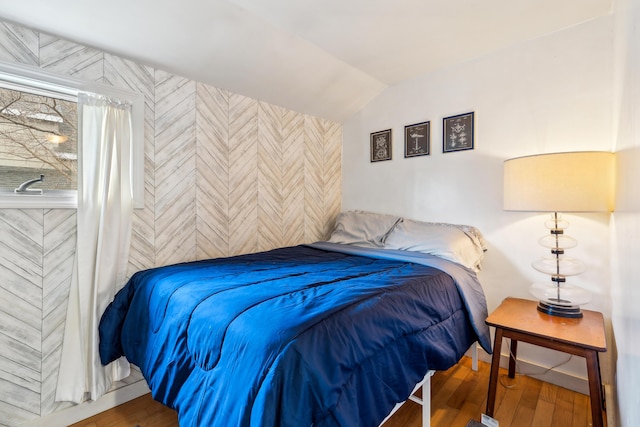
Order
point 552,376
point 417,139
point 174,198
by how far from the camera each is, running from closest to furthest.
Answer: point 552,376 → point 174,198 → point 417,139

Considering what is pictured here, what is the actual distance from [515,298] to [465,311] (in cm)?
58

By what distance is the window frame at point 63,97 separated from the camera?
1532 mm

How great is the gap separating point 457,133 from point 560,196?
1.06 metres

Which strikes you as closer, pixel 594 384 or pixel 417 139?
pixel 594 384

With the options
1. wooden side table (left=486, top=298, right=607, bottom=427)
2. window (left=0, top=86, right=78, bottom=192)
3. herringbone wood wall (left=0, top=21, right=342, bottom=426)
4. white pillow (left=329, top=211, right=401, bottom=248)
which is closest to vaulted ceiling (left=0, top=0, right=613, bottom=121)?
herringbone wood wall (left=0, top=21, right=342, bottom=426)

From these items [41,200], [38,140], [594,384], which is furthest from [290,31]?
[594,384]

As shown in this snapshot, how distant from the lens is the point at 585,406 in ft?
5.67

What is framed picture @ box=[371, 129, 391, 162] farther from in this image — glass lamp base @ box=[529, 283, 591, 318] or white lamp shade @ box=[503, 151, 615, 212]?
glass lamp base @ box=[529, 283, 591, 318]

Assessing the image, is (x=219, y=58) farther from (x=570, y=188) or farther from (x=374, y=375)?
(x=570, y=188)

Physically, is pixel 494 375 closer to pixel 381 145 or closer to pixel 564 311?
pixel 564 311

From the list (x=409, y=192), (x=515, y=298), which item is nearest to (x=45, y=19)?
(x=409, y=192)

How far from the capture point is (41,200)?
63.2 inches

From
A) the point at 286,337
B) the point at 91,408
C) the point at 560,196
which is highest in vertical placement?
the point at 560,196

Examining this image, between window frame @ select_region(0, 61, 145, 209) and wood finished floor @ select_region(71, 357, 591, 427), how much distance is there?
124cm
